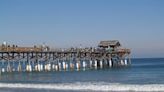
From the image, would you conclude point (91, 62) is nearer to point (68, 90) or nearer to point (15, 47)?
point (15, 47)

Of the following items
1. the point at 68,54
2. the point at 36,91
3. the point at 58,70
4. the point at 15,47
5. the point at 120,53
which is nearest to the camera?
the point at 36,91

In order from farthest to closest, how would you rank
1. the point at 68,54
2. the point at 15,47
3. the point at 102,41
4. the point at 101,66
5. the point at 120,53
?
the point at 102,41 → the point at 120,53 → the point at 101,66 → the point at 68,54 → the point at 15,47

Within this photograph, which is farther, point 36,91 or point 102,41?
point 102,41

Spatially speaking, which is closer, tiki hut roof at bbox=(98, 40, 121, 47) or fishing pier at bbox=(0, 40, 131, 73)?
fishing pier at bbox=(0, 40, 131, 73)

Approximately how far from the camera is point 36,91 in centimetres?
3003

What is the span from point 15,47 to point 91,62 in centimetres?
1795

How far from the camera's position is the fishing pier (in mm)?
58875

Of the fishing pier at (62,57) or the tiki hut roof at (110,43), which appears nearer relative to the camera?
the fishing pier at (62,57)

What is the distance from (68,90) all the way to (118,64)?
157ft

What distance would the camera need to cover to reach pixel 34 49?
61.6 m

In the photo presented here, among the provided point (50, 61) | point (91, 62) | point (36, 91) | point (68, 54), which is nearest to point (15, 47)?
point (50, 61)

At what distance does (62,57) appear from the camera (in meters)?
68.2

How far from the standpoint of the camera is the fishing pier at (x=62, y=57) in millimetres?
58875

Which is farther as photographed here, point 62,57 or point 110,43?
point 110,43
